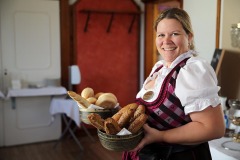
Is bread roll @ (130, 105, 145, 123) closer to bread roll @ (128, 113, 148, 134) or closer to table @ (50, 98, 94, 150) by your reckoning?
bread roll @ (128, 113, 148, 134)

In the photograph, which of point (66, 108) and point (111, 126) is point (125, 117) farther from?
point (66, 108)

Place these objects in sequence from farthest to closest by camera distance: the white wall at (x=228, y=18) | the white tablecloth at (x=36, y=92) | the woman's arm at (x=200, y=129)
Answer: the white tablecloth at (x=36, y=92), the white wall at (x=228, y=18), the woman's arm at (x=200, y=129)

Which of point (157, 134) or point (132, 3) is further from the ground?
point (132, 3)

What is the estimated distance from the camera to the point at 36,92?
142 inches

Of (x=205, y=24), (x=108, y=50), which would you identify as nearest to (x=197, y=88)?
(x=205, y=24)

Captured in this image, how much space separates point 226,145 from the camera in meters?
1.64

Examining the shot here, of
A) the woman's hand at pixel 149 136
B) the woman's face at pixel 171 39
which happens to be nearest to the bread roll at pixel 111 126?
the woman's hand at pixel 149 136

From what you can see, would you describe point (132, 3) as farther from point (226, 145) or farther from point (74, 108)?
point (226, 145)

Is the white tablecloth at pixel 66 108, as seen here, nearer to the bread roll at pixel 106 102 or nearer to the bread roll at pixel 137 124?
the bread roll at pixel 106 102

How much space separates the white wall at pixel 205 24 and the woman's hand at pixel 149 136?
81.5 inches

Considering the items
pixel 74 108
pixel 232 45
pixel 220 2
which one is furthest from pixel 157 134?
pixel 74 108

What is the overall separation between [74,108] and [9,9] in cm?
155

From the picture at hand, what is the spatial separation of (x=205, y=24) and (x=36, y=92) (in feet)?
7.35

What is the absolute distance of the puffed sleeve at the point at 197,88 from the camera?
2.93ft
